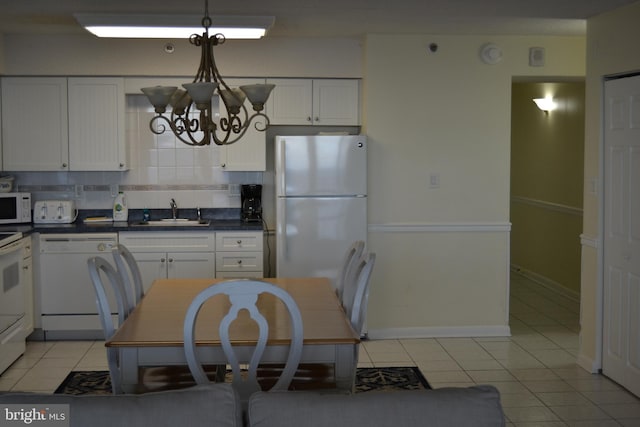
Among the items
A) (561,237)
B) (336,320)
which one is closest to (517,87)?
(561,237)

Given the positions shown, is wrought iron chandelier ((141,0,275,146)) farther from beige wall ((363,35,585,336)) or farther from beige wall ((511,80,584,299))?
beige wall ((511,80,584,299))

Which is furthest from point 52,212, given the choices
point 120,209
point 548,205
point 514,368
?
point 548,205

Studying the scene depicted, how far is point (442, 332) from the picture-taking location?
243 inches

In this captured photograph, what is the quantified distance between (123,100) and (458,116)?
2693 mm

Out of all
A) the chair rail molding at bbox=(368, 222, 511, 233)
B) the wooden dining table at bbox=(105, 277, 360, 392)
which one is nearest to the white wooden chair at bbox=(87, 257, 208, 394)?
the wooden dining table at bbox=(105, 277, 360, 392)

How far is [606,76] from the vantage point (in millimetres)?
4988

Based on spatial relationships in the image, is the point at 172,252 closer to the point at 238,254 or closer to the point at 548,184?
the point at 238,254

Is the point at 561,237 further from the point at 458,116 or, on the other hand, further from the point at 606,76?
the point at 606,76

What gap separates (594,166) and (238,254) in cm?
273

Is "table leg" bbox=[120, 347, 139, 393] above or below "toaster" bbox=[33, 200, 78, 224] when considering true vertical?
below

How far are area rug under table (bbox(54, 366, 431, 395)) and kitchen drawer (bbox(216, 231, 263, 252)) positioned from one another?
1391 mm

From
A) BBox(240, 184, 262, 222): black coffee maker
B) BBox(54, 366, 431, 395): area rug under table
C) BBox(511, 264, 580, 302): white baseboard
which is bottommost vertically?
BBox(54, 366, 431, 395): area rug under table

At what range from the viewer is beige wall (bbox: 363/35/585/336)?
6.07m

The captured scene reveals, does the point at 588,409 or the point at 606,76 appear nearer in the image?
the point at 588,409
